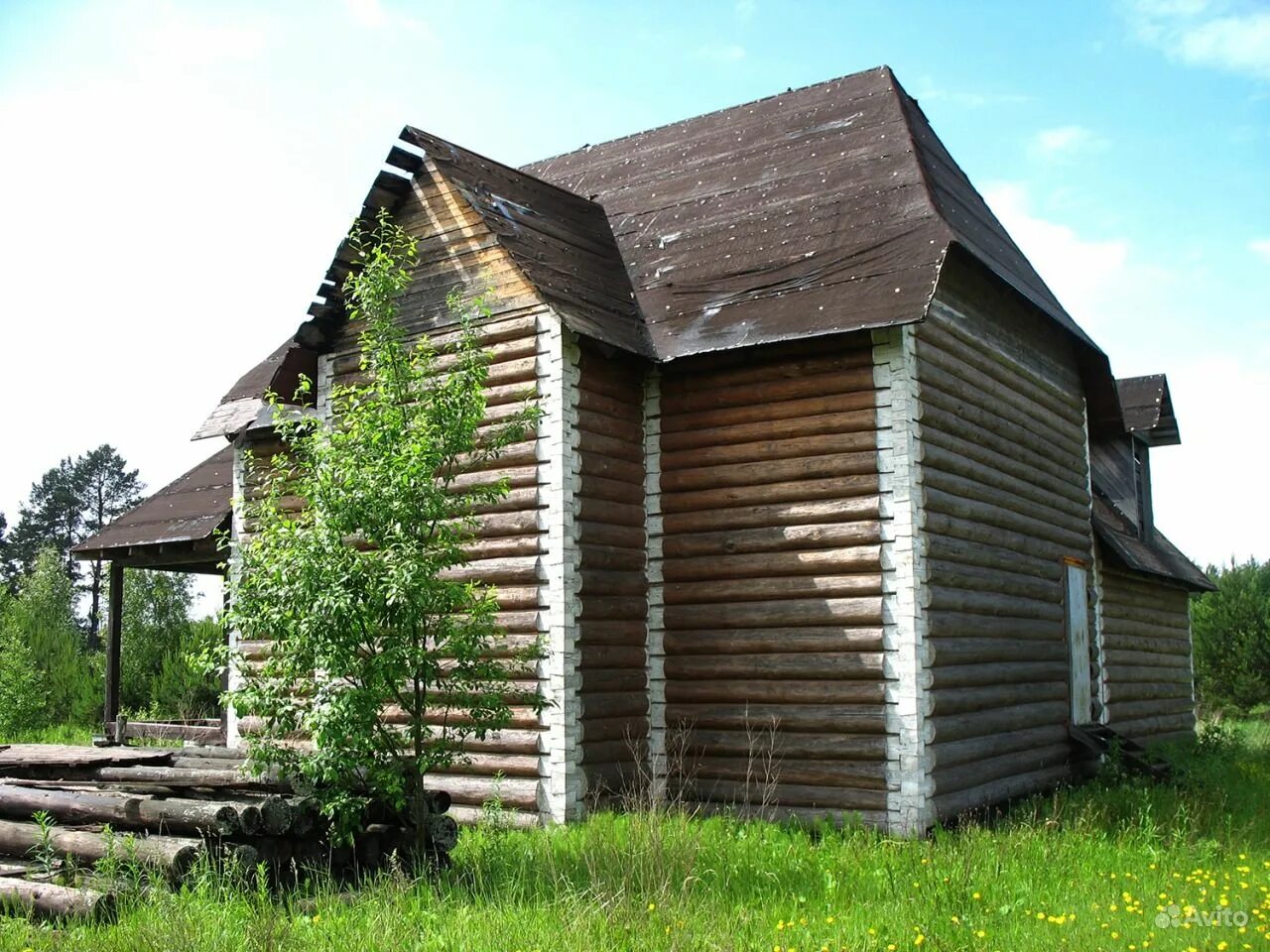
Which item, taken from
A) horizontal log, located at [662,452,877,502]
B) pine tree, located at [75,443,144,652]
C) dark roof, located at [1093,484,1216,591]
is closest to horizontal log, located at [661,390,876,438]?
horizontal log, located at [662,452,877,502]

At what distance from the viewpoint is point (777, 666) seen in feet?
36.2

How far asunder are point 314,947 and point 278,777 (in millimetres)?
2748

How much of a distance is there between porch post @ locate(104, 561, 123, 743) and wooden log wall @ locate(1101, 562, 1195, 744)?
1402 centimetres

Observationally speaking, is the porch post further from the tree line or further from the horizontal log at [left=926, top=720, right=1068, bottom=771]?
the horizontal log at [left=926, top=720, right=1068, bottom=771]

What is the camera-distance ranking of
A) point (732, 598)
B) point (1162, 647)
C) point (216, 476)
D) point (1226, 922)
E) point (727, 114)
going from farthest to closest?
point (1162, 647) → point (216, 476) → point (727, 114) → point (732, 598) → point (1226, 922)

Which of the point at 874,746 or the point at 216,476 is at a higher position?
the point at 216,476

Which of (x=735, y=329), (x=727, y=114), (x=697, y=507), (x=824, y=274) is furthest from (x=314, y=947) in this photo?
(x=727, y=114)

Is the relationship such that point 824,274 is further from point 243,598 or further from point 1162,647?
point 1162,647

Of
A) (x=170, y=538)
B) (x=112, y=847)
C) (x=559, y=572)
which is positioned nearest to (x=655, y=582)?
(x=559, y=572)

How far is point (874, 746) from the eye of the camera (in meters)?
10.4

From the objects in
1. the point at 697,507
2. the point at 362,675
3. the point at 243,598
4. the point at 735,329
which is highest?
the point at 735,329

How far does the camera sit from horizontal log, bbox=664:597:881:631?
1060cm

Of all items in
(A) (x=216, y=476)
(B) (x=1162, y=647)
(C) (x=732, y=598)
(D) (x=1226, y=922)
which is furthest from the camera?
(B) (x=1162, y=647)

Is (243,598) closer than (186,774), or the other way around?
(243,598)
